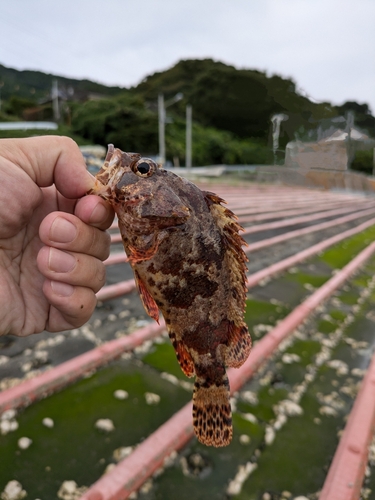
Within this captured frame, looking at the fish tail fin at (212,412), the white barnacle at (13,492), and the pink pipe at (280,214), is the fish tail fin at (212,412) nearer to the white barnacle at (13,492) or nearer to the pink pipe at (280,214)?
the white barnacle at (13,492)

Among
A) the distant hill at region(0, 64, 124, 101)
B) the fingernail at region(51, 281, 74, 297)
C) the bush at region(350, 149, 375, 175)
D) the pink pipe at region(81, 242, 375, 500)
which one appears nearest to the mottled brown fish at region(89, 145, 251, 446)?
the fingernail at region(51, 281, 74, 297)

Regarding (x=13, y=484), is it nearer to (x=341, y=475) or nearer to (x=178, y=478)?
(x=178, y=478)

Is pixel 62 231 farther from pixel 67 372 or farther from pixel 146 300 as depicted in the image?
pixel 67 372

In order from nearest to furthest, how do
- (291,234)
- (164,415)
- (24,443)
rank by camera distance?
1. (24,443)
2. (164,415)
3. (291,234)

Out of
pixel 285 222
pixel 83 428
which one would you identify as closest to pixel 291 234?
pixel 285 222

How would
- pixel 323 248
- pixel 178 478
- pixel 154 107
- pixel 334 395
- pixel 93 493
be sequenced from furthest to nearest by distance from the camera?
pixel 154 107, pixel 323 248, pixel 334 395, pixel 178 478, pixel 93 493

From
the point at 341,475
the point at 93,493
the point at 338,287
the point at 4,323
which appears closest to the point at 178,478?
→ the point at 93,493
